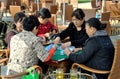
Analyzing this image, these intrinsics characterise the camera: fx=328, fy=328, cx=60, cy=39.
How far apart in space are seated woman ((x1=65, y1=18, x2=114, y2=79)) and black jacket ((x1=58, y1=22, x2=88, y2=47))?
2.64 feet

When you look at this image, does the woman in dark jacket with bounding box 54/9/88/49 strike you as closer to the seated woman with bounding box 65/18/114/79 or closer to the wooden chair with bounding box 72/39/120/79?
the seated woman with bounding box 65/18/114/79

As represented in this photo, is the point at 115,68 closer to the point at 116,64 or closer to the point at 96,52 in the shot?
the point at 116,64

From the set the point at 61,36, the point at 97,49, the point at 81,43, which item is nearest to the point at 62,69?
the point at 97,49

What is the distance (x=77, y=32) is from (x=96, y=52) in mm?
1218

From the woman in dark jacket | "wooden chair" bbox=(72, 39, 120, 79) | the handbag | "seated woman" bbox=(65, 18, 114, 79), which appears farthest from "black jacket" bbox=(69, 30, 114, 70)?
the woman in dark jacket

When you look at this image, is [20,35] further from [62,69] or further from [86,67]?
[86,67]

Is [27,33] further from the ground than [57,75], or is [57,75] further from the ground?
[27,33]

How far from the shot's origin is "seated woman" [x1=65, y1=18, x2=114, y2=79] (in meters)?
3.69

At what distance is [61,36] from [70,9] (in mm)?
4079

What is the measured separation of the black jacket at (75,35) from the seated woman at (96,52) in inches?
A: 31.7

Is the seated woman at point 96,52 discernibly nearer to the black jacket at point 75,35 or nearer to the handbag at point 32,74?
the handbag at point 32,74

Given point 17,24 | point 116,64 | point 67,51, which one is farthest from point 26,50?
point 116,64

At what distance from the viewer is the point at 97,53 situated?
3.72 metres

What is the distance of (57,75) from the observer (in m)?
3.42
